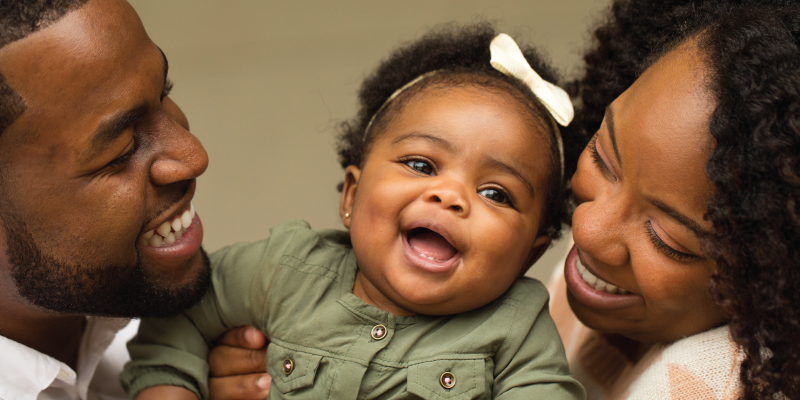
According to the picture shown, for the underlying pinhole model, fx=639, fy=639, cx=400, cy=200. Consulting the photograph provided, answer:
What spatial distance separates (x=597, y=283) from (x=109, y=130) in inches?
40.9

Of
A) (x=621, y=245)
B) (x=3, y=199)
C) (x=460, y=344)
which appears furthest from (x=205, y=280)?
(x=621, y=245)

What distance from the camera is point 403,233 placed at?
138 cm

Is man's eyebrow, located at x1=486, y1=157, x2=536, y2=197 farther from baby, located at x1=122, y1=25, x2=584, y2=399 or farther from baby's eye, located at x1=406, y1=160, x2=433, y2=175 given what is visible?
baby's eye, located at x1=406, y1=160, x2=433, y2=175

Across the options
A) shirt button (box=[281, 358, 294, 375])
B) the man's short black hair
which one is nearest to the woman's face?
shirt button (box=[281, 358, 294, 375])

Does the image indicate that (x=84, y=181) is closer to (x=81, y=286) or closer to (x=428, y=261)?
(x=81, y=286)

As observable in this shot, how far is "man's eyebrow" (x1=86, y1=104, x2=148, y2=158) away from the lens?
1169mm

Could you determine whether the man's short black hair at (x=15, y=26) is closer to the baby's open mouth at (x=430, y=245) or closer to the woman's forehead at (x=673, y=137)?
the baby's open mouth at (x=430, y=245)

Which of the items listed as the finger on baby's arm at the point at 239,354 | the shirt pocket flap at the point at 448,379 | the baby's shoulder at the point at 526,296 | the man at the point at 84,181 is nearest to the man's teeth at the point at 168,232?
the man at the point at 84,181

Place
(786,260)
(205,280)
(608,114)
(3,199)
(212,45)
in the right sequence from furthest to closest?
(212,45) < (205,280) < (608,114) < (3,199) < (786,260)

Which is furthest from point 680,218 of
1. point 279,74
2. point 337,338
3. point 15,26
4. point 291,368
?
point 279,74

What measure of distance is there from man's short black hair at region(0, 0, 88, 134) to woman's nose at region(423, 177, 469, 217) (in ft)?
2.52

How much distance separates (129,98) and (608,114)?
3.08 feet

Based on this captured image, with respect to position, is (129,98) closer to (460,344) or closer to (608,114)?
(460,344)

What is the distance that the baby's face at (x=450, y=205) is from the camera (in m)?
1.33
